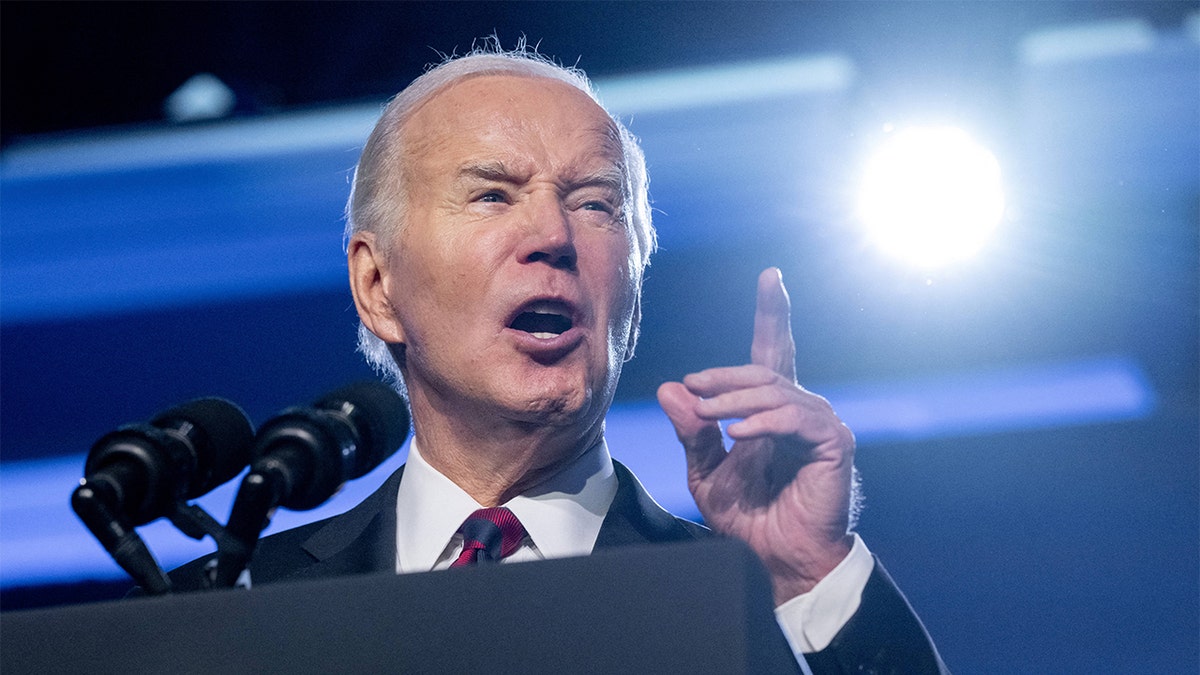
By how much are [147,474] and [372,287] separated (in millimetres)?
805

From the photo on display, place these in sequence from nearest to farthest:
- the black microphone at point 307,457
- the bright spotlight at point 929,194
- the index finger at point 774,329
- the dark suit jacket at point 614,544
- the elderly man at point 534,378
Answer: the black microphone at point 307,457, the dark suit jacket at point 614,544, the elderly man at point 534,378, the index finger at point 774,329, the bright spotlight at point 929,194

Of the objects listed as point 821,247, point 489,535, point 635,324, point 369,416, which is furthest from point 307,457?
point 821,247

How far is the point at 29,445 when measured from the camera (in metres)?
2.64

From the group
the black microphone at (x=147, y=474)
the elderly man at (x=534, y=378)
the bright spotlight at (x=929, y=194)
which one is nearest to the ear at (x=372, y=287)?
the elderly man at (x=534, y=378)

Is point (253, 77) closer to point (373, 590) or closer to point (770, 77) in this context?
point (770, 77)

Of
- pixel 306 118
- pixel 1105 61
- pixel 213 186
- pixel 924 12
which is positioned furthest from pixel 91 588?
pixel 1105 61

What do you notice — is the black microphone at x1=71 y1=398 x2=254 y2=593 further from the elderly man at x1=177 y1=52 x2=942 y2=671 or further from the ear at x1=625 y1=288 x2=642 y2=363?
the ear at x1=625 y1=288 x2=642 y2=363

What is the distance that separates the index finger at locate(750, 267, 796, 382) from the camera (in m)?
1.66

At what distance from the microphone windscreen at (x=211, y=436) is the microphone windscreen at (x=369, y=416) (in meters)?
0.09

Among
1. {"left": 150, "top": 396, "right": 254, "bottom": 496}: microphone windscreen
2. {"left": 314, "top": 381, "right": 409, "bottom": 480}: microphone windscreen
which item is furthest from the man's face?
{"left": 150, "top": 396, "right": 254, "bottom": 496}: microphone windscreen

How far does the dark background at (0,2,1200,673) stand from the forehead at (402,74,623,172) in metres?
0.45

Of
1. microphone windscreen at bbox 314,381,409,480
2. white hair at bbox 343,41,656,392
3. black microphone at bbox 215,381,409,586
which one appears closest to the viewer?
black microphone at bbox 215,381,409,586

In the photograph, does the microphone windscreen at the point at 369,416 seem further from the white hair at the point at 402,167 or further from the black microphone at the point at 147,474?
the white hair at the point at 402,167

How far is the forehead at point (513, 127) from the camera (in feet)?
5.95
